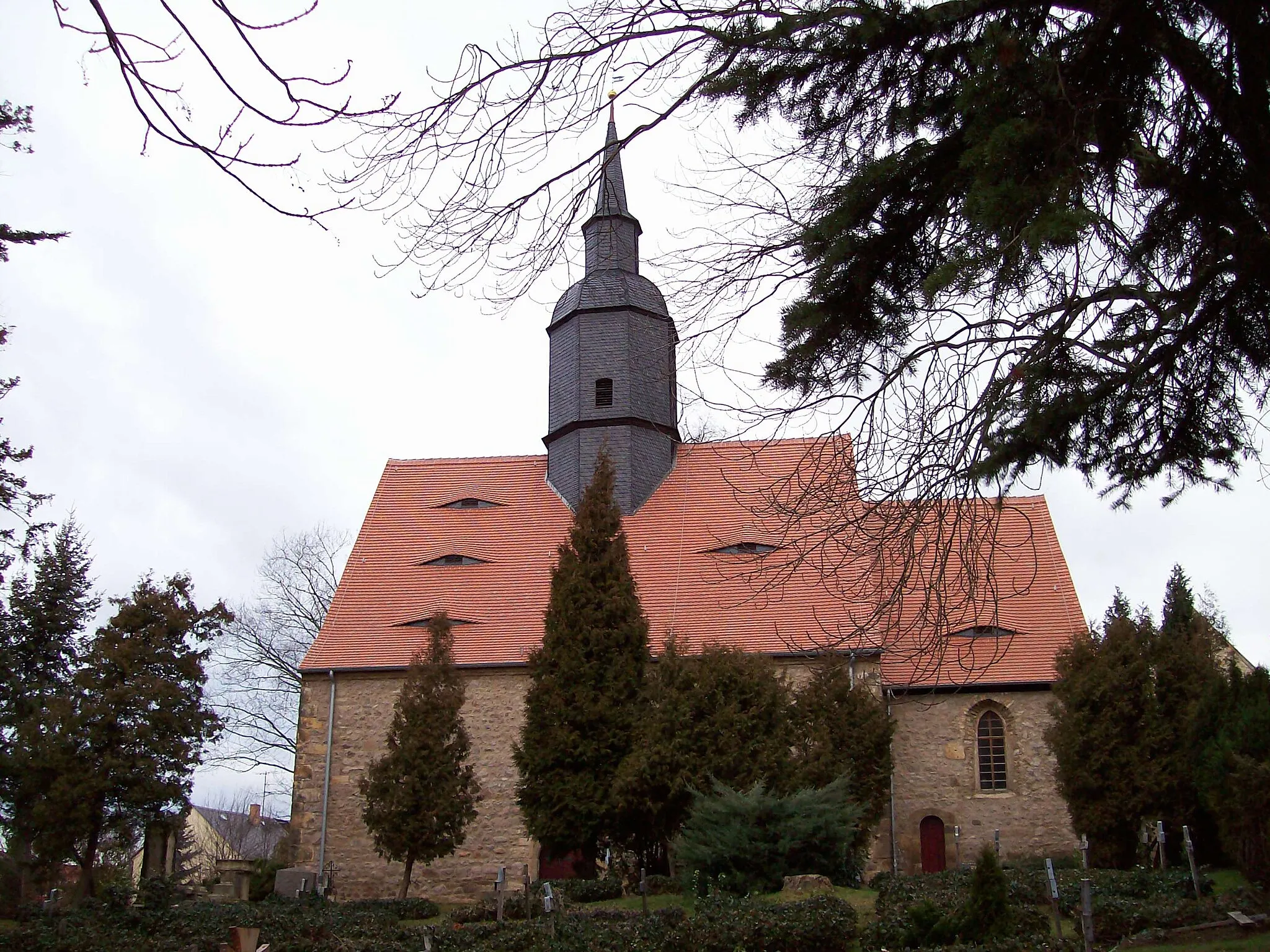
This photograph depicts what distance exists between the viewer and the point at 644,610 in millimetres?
20062

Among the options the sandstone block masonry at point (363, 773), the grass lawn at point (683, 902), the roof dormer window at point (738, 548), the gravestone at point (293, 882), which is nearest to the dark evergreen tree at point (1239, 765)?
the grass lawn at point (683, 902)

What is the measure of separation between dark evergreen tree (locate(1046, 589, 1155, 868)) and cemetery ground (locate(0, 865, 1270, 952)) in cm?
259

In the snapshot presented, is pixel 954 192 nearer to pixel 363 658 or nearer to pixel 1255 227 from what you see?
pixel 1255 227

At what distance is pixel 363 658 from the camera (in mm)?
19484

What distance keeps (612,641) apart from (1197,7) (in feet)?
42.3

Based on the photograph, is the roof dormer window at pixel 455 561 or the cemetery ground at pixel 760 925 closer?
the cemetery ground at pixel 760 925

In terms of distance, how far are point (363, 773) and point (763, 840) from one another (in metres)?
8.68

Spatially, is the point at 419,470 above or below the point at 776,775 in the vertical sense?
above

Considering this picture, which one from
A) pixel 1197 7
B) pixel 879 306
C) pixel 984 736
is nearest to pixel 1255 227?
pixel 1197 7

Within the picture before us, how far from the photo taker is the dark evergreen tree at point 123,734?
1708cm

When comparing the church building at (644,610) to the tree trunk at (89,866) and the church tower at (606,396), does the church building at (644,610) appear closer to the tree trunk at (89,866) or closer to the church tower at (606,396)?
the church tower at (606,396)

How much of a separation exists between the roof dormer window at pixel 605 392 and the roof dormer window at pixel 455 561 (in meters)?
3.61

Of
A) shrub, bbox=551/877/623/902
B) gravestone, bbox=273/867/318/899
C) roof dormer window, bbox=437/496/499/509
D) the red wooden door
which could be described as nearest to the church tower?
roof dormer window, bbox=437/496/499/509

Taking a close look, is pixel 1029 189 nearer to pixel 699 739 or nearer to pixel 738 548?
pixel 699 739
